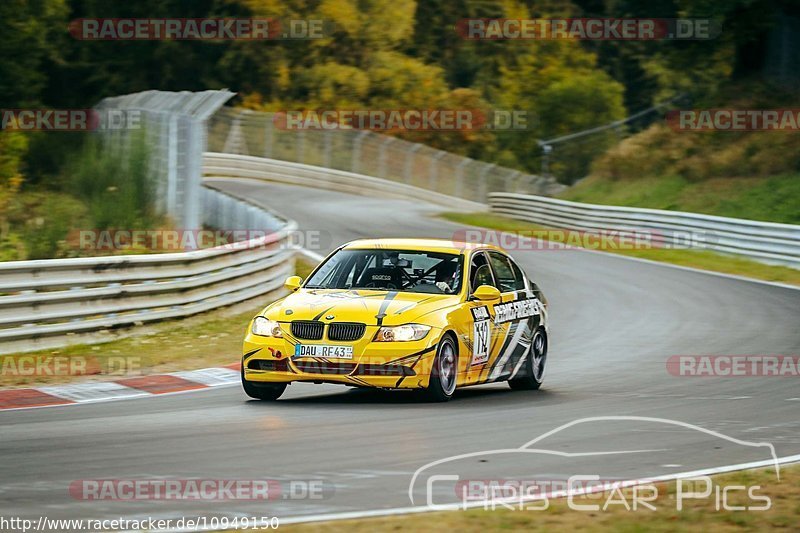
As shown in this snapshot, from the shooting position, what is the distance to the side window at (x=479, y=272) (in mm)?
12766

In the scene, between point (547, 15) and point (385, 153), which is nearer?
point (385, 153)

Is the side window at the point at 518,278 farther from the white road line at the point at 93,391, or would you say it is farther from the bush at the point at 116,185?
the bush at the point at 116,185

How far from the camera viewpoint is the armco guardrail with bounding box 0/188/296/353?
567 inches

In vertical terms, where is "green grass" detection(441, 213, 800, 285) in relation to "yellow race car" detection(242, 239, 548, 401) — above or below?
below

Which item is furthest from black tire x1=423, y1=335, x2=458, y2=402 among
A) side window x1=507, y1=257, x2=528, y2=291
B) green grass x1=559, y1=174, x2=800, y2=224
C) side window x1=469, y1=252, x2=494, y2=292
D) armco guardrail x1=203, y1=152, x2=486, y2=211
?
armco guardrail x1=203, y1=152, x2=486, y2=211

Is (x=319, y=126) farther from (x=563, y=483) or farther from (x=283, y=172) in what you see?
(x=563, y=483)

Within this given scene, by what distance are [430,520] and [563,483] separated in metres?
1.33

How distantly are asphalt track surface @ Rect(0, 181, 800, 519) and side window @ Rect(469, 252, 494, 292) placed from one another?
107cm

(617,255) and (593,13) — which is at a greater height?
(593,13)

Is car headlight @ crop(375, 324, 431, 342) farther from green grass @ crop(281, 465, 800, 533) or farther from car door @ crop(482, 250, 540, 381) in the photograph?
green grass @ crop(281, 465, 800, 533)

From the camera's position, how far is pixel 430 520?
266 inches

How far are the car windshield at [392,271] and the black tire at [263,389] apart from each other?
110cm

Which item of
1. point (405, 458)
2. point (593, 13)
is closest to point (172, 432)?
point (405, 458)

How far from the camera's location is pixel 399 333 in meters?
11.5
